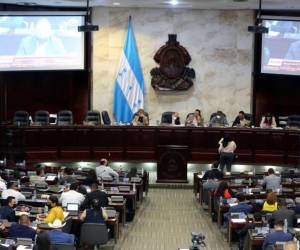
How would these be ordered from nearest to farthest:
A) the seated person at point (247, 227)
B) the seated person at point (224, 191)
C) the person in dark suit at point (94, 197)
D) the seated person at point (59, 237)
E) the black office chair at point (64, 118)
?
1. the seated person at point (59, 237)
2. the seated person at point (247, 227)
3. the person in dark suit at point (94, 197)
4. the seated person at point (224, 191)
5. the black office chair at point (64, 118)

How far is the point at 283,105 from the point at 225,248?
13027 mm

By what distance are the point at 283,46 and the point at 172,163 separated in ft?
22.3

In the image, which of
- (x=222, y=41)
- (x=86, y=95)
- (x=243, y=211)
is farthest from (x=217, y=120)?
(x=243, y=211)

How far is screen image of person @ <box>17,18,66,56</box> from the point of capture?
84.2ft

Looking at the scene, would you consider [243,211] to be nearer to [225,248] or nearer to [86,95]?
[225,248]

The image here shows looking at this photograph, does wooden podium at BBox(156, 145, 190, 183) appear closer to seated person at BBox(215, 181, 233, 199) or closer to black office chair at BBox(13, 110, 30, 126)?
black office chair at BBox(13, 110, 30, 126)

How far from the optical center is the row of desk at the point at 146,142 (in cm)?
2342

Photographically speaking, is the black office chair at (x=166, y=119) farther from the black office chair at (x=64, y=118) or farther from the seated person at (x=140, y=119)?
the black office chair at (x=64, y=118)

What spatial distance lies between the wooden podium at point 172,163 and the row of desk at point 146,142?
1.48 m

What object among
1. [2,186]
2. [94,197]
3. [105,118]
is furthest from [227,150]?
[2,186]

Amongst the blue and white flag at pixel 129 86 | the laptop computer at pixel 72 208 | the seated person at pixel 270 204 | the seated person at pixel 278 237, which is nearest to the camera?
the seated person at pixel 278 237

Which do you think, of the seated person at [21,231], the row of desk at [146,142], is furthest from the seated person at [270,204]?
the row of desk at [146,142]

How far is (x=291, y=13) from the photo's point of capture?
89.3 feet

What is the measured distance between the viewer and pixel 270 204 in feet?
48.7
